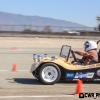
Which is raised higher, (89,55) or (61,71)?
(89,55)

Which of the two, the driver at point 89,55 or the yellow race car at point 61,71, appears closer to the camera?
the yellow race car at point 61,71

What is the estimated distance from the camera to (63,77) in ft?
36.4

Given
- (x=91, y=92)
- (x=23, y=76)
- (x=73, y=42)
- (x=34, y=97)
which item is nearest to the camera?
(x=34, y=97)

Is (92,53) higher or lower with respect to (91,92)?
higher

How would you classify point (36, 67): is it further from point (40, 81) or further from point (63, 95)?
point (63, 95)

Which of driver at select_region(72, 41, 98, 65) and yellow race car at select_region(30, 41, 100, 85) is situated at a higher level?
driver at select_region(72, 41, 98, 65)

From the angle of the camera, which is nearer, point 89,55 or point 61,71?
point 61,71

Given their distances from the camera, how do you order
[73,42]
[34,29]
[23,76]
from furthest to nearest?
[34,29], [73,42], [23,76]

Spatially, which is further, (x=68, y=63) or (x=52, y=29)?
(x=52, y=29)

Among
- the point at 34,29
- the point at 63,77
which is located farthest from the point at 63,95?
the point at 34,29

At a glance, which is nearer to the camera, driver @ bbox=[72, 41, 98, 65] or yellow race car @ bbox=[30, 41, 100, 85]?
yellow race car @ bbox=[30, 41, 100, 85]

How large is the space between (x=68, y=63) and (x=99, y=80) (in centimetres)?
110

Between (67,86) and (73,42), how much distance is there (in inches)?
1304

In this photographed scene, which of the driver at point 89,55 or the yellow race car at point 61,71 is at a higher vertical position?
the driver at point 89,55
